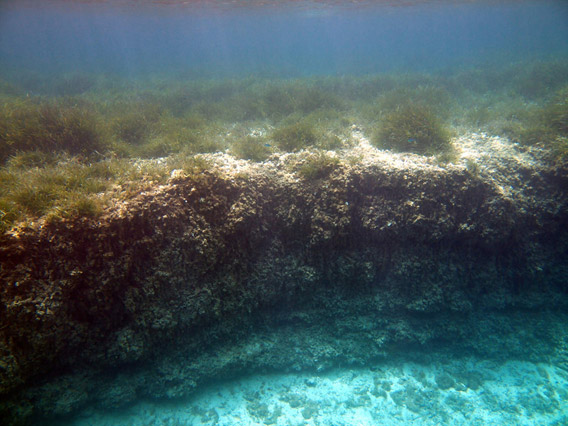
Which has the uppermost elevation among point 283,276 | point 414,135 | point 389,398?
point 414,135

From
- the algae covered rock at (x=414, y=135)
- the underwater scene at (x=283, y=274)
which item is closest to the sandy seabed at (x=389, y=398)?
the underwater scene at (x=283, y=274)

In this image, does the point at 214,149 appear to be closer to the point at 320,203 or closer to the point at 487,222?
the point at 320,203

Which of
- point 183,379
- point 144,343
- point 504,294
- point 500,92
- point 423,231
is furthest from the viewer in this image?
point 500,92

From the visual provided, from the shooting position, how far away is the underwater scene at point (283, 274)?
4.06 meters

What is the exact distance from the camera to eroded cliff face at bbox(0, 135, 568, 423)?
157 inches

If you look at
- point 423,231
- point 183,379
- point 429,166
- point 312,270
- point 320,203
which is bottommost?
point 183,379

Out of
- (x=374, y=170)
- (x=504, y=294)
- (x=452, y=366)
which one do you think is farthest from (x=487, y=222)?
(x=452, y=366)

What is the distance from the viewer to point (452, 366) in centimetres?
601

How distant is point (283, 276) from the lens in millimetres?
5207

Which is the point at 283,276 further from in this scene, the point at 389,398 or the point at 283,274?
the point at 389,398

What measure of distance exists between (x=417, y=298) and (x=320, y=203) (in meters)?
2.98

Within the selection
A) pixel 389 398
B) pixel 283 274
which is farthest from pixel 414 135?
pixel 389 398

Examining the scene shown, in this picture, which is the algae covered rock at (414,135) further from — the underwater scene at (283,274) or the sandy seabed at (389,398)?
the sandy seabed at (389,398)

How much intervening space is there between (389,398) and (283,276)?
11.7 ft
